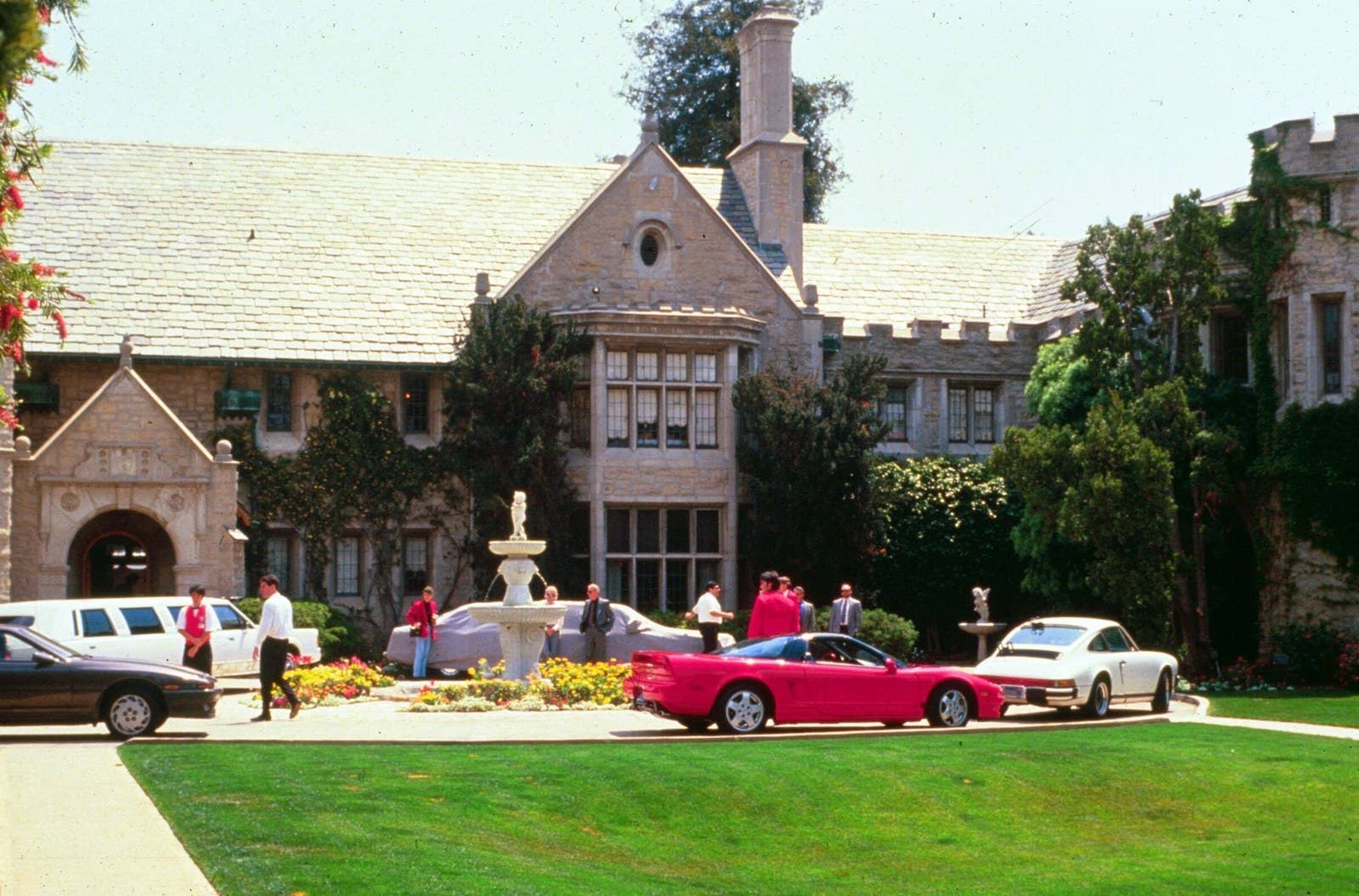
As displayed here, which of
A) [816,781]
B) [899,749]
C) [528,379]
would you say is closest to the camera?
[816,781]

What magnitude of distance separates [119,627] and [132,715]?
191 inches

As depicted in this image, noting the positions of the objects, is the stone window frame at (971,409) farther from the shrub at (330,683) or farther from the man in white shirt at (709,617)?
the shrub at (330,683)

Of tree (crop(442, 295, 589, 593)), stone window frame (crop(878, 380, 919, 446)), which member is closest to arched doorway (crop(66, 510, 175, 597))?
tree (crop(442, 295, 589, 593))

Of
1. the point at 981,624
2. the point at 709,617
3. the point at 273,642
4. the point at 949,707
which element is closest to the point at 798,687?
the point at 949,707

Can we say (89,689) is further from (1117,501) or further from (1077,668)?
(1117,501)

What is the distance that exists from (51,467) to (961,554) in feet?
54.5

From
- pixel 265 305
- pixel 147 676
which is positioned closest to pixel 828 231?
pixel 265 305

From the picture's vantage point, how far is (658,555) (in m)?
35.8

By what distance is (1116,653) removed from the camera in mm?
25453

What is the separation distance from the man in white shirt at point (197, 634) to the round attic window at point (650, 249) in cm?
1444

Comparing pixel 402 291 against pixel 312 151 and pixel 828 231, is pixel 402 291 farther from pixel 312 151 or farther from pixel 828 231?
pixel 828 231

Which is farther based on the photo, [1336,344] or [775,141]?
[775,141]

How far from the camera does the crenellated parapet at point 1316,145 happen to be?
3266cm

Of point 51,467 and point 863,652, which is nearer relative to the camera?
point 863,652
